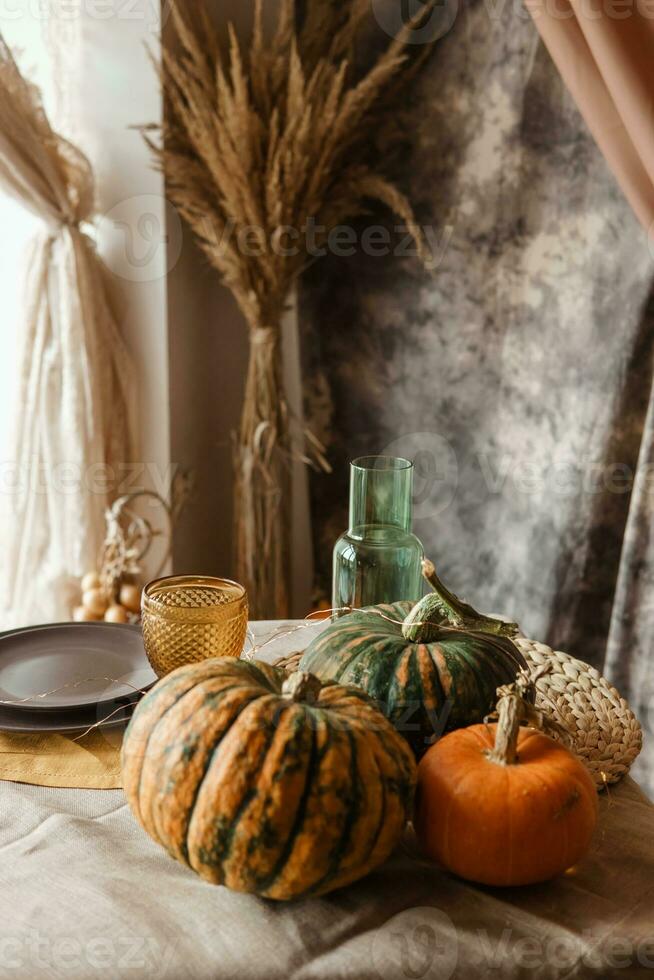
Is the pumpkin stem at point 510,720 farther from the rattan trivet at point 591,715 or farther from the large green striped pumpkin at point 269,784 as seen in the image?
the rattan trivet at point 591,715

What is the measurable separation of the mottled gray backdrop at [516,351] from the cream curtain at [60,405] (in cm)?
53

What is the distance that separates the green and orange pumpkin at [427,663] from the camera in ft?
2.68

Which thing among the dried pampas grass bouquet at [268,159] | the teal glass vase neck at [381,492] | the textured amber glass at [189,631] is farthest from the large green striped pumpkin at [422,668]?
the dried pampas grass bouquet at [268,159]

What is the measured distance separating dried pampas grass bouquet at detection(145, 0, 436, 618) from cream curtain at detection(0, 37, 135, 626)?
0.76ft

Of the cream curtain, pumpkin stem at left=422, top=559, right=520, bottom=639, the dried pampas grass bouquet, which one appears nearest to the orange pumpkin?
pumpkin stem at left=422, top=559, right=520, bottom=639

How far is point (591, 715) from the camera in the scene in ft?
3.27

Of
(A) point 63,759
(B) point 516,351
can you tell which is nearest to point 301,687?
(A) point 63,759

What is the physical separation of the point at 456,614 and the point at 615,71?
97 cm

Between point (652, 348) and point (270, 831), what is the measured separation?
140 centimetres

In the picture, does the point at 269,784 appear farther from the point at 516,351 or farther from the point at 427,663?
the point at 516,351

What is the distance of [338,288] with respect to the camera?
2.23m

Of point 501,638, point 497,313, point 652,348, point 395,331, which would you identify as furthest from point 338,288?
point 501,638

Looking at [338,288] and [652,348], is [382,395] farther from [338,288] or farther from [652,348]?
[652,348]

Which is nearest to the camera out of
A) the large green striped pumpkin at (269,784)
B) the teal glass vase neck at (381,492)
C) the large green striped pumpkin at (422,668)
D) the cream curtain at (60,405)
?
the large green striped pumpkin at (269,784)
